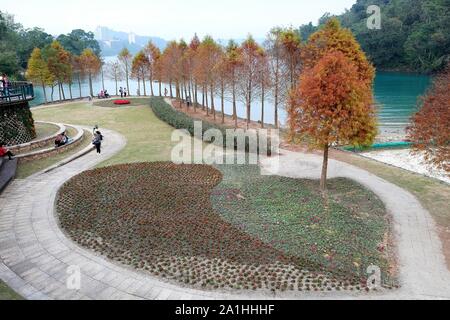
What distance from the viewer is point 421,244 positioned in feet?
43.0

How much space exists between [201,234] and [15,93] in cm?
1698

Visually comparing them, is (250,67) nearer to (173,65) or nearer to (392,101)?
(173,65)

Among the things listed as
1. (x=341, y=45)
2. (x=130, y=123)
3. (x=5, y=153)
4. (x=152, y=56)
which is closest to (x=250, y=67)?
(x=341, y=45)

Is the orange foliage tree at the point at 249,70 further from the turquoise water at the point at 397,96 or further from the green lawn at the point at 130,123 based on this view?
the turquoise water at the point at 397,96

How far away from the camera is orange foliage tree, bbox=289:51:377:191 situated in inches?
633

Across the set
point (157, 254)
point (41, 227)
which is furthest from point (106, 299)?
point (41, 227)

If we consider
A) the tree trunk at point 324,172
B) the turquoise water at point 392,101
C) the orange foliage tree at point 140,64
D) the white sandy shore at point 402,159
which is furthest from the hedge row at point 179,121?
the orange foliage tree at point 140,64

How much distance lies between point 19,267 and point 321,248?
371 inches

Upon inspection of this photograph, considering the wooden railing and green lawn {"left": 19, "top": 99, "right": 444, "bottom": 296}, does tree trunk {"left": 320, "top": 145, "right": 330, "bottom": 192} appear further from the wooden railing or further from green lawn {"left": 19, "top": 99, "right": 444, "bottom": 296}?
the wooden railing

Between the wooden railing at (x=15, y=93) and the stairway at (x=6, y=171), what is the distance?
3.96 metres

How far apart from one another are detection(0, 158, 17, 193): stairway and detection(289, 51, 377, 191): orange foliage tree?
1437cm

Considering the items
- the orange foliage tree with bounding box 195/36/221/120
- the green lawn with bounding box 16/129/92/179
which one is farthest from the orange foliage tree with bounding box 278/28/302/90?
the green lawn with bounding box 16/129/92/179

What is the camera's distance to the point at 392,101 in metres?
56.3
